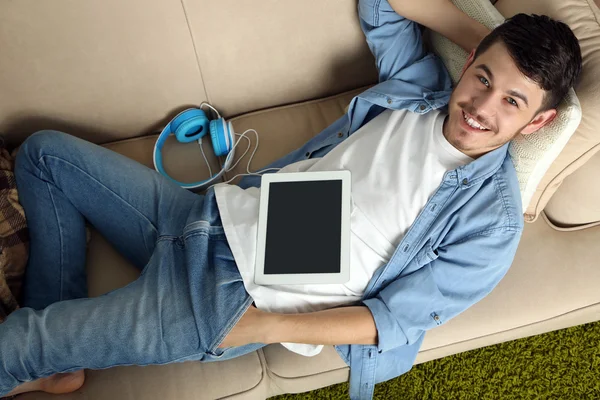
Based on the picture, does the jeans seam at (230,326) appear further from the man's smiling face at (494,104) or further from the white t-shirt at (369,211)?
the man's smiling face at (494,104)

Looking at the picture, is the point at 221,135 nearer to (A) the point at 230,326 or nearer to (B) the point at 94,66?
(B) the point at 94,66

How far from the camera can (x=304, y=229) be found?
1.15 meters

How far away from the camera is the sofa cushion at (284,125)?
1536mm

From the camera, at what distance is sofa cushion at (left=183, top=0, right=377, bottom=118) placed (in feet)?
4.61

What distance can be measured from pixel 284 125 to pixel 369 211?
464 mm

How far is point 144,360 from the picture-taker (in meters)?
1.15

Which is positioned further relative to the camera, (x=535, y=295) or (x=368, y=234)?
(x=535, y=295)

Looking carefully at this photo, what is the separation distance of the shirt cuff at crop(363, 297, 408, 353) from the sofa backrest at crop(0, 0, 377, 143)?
0.70 metres

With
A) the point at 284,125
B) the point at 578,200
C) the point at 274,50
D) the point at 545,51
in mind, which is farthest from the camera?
the point at 284,125

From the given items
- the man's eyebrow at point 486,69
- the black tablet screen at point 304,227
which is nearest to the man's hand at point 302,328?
the black tablet screen at point 304,227

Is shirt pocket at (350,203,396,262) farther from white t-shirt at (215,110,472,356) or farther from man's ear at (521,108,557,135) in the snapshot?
man's ear at (521,108,557,135)

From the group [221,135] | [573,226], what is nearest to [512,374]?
[573,226]

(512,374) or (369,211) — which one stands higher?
(369,211)

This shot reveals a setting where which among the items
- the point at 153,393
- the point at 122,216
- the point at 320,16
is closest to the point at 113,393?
the point at 153,393
